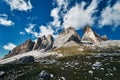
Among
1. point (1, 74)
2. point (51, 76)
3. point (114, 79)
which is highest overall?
point (1, 74)

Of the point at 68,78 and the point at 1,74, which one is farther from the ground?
the point at 1,74

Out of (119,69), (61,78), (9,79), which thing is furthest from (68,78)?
(119,69)

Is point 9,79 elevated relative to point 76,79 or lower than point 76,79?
elevated

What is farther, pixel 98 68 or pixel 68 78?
pixel 98 68

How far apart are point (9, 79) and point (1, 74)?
65.6ft

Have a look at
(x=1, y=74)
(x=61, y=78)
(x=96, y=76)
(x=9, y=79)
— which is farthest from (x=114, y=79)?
(x=1, y=74)

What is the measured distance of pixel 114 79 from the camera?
115250 millimetres

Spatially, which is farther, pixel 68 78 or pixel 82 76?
pixel 82 76

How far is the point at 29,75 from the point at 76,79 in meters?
25.8

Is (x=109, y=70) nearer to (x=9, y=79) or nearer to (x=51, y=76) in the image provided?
(x=51, y=76)

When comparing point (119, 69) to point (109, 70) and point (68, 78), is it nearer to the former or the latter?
point (109, 70)

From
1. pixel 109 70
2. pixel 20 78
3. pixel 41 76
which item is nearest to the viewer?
pixel 41 76

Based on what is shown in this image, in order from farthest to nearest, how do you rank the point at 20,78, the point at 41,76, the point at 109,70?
the point at 109,70 → the point at 20,78 → the point at 41,76

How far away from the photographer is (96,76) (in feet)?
393
